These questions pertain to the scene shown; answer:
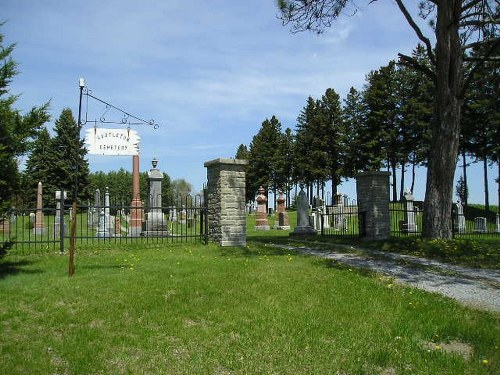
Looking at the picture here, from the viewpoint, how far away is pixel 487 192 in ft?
136

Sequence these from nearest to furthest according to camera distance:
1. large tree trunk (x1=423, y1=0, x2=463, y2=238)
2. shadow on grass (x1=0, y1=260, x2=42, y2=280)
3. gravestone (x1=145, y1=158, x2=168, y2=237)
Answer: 1. shadow on grass (x1=0, y1=260, x2=42, y2=280)
2. large tree trunk (x1=423, y1=0, x2=463, y2=238)
3. gravestone (x1=145, y1=158, x2=168, y2=237)

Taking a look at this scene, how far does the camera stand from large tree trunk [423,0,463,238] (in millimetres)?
12711

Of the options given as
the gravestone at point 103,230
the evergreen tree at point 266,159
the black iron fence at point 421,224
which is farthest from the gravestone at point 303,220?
the evergreen tree at point 266,159

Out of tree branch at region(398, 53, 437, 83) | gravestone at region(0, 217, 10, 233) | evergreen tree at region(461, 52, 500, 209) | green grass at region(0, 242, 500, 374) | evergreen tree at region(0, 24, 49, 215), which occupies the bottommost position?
green grass at region(0, 242, 500, 374)

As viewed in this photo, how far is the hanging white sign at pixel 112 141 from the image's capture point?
14820mm

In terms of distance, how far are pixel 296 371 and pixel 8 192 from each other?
6410 mm

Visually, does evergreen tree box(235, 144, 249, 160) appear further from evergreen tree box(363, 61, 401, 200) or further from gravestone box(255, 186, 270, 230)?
gravestone box(255, 186, 270, 230)

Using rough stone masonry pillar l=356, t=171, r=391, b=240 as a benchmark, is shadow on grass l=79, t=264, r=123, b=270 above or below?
below

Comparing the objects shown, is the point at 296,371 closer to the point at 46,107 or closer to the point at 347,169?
the point at 46,107

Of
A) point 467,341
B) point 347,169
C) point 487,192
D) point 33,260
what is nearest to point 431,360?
point 467,341

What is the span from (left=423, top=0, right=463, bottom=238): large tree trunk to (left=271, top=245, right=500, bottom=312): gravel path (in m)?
2.23

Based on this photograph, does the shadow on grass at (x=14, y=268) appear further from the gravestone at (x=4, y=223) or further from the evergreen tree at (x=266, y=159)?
the evergreen tree at (x=266, y=159)

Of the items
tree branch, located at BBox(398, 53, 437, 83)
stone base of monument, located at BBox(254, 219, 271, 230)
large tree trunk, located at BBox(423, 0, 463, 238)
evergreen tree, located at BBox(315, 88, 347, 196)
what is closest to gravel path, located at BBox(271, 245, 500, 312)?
large tree trunk, located at BBox(423, 0, 463, 238)

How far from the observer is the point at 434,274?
8867 mm
